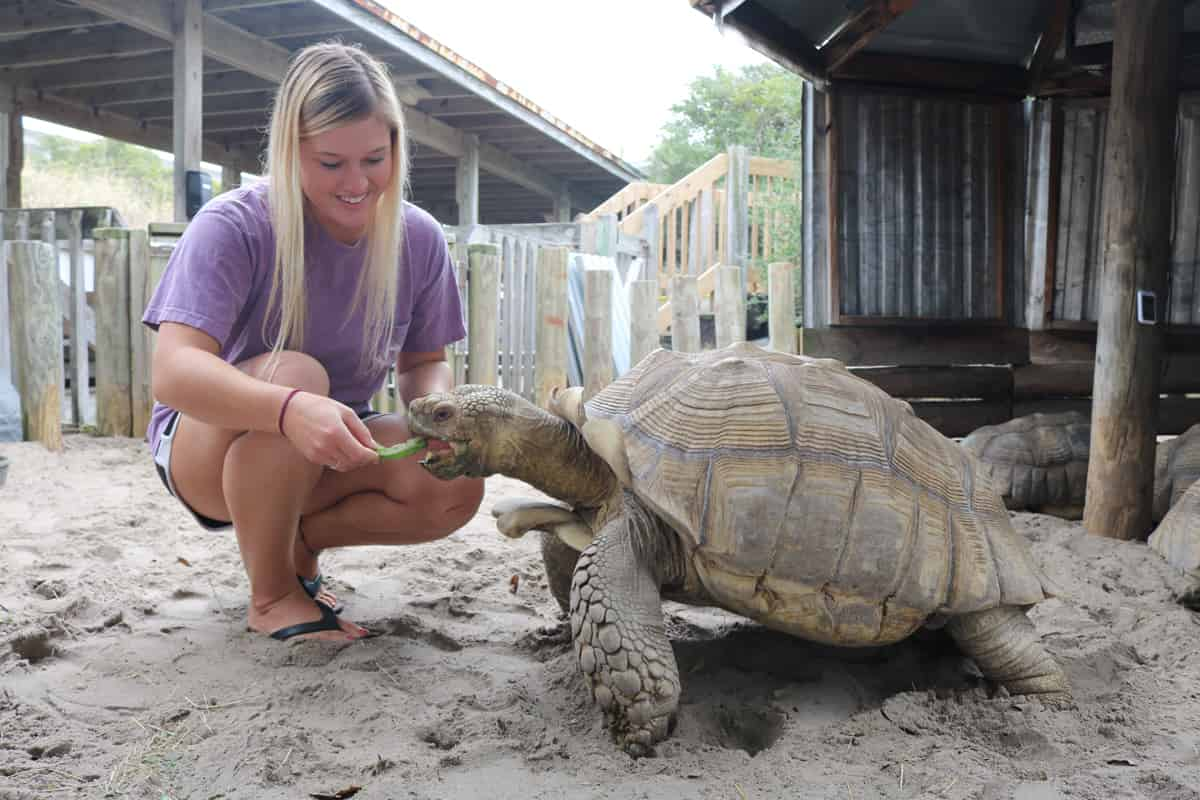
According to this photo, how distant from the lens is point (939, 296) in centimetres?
588

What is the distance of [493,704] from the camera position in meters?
2.18

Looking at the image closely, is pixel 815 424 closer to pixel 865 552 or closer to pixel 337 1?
pixel 865 552

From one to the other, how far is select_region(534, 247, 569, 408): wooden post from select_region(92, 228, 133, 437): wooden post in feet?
8.23

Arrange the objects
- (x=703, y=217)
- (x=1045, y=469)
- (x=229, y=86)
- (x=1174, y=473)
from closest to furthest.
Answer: (x=1174, y=473) < (x=1045, y=469) < (x=229, y=86) < (x=703, y=217)

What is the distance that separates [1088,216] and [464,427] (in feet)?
16.2

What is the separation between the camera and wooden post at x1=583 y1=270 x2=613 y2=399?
6355 mm

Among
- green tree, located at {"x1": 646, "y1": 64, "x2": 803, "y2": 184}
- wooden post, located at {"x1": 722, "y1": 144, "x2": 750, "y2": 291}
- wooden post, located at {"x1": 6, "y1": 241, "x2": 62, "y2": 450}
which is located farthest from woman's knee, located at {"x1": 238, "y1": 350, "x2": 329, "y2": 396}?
green tree, located at {"x1": 646, "y1": 64, "x2": 803, "y2": 184}

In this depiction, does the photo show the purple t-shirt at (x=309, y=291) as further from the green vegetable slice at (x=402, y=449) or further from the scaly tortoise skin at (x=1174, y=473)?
the scaly tortoise skin at (x=1174, y=473)

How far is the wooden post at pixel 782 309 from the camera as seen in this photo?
21.5ft

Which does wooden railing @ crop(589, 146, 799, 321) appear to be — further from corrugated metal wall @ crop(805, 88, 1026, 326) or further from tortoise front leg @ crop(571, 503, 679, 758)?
tortoise front leg @ crop(571, 503, 679, 758)

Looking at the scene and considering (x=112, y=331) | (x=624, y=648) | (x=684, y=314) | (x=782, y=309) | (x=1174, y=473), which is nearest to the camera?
(x=624, y=648)

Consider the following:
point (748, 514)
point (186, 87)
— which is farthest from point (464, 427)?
point (186, 87)

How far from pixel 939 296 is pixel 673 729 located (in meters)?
4.49

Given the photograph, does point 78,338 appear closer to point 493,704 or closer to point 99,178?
point 493,704
